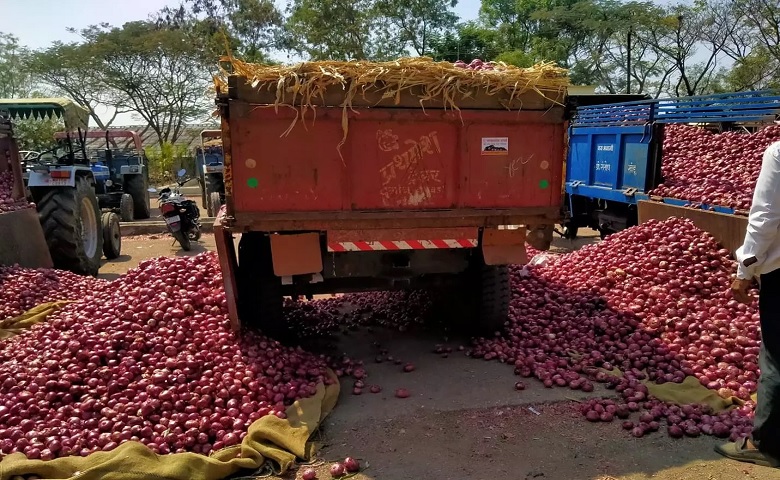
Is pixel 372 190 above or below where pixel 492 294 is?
above

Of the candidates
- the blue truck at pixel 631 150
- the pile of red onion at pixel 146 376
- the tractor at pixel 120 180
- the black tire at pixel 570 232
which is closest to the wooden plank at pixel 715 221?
the blue truck at pixel 631 150

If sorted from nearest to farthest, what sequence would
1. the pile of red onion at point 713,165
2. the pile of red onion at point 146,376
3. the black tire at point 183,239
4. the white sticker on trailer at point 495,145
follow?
the pile of red onion at point 146,376 → the white sticker on trailer at point 495,145 → the pile of red onion at point 713,165 → the black tire at point 183,239

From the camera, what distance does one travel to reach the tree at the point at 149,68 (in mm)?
30781

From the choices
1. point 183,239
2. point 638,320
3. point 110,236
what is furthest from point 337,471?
point 183,239

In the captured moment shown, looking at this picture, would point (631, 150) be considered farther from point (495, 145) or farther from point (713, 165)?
point (495, 145)

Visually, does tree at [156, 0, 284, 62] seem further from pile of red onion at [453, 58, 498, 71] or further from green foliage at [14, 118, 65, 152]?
pile of red onion at [453, 58, 498, 71]

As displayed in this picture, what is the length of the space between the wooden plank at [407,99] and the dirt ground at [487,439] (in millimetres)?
1996

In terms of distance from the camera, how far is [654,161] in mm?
7613

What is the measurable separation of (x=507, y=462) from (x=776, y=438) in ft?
4.62

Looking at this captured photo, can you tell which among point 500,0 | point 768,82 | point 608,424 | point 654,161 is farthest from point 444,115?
point 500,0

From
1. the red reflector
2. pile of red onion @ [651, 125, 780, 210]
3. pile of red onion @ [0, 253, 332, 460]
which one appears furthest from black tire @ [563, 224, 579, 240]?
the red reflector

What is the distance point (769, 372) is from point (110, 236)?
9.19 metres

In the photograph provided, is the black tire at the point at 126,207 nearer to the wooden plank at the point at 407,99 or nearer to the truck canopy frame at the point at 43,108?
the truck canopy frame at the point at 43,108

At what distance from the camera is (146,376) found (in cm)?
397
